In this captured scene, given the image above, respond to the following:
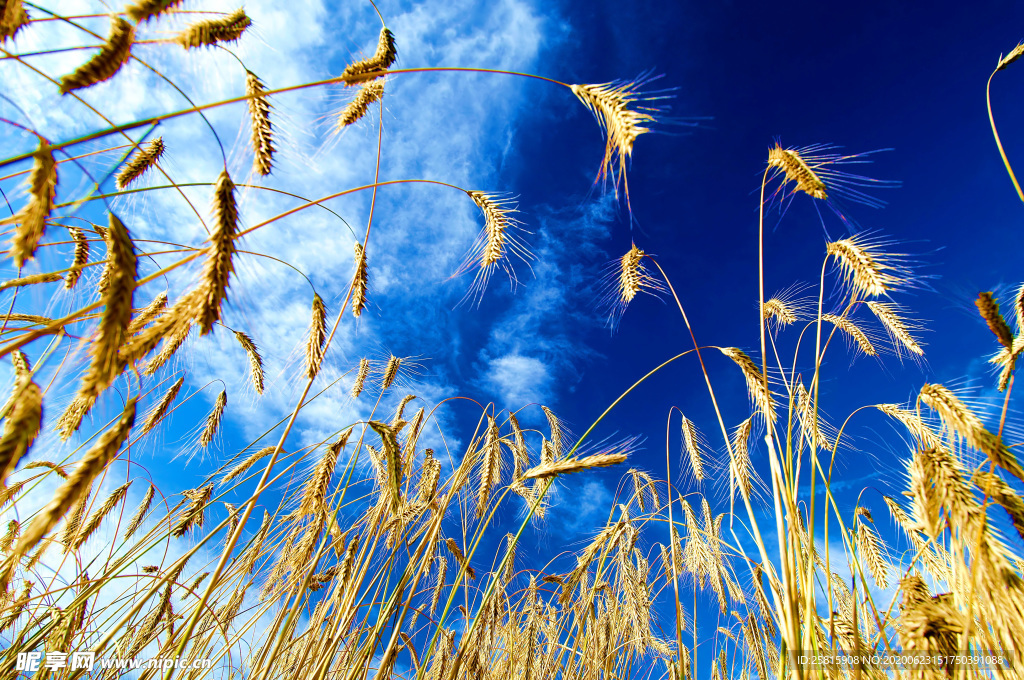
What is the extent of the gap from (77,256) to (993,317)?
4.30m

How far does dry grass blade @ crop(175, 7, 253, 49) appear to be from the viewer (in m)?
1.53

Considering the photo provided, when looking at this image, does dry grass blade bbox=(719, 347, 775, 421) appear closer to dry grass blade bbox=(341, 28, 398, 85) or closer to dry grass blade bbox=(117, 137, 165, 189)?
dry grass blade bbox=(341, 28, 398, 85)

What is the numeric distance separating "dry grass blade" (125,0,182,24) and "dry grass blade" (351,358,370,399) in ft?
10.3

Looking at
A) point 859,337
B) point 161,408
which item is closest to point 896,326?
point 859,337

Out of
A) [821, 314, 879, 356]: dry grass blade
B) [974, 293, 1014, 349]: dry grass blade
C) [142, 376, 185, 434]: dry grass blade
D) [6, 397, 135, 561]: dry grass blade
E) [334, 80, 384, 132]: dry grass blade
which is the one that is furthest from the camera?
[821, 314, 879, 356]: dry grass blade

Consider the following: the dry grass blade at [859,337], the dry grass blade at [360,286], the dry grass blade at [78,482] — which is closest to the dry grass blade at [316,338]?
the dry grass blade at [360,286]

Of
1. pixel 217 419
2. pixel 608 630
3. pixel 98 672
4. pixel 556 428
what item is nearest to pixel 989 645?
pixel 608 630

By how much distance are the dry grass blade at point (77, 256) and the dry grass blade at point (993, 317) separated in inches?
157

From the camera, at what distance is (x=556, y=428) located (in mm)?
4484

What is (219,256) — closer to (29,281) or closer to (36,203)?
(36,203)

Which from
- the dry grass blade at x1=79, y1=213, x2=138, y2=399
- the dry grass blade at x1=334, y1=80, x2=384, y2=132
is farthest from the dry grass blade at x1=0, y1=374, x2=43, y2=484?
the dry grass blade at x1=334, y1=80, x2=384, y2=132

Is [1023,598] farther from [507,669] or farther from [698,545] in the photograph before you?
[507,669]

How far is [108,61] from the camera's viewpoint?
1.23 metres

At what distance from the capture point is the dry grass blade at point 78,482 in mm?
784
